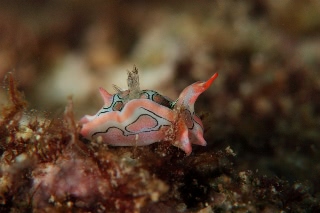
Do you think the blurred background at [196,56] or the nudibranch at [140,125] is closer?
the nudibranch at [140,125]

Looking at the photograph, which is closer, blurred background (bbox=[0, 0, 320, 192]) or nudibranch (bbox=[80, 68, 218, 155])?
nudibranch (bbox=[80, 68, 218, 155])

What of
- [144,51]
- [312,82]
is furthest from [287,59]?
[144,51]

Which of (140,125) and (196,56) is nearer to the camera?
(140,125)

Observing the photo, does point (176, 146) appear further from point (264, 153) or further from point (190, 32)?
point (190, 32)

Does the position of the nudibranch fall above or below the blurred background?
below

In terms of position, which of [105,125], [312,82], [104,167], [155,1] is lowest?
[104,167]

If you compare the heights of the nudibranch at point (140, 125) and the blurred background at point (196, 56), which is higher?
the blurred background at point (196, 56)

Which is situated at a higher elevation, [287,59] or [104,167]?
[287,59]

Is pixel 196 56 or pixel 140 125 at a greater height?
pixel 196 56
